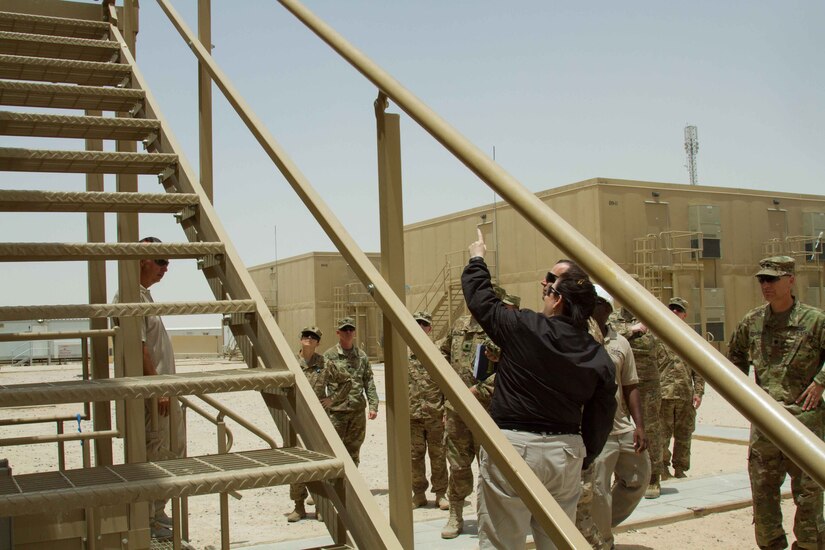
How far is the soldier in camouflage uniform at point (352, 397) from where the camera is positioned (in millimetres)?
8523

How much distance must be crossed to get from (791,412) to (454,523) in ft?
Answer: 8.80

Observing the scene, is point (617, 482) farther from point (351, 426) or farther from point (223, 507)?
point (351, 426)

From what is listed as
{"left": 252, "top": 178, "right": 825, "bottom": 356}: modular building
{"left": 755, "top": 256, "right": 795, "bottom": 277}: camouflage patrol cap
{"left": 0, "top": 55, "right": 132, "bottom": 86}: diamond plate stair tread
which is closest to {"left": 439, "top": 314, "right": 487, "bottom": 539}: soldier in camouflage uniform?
{"left": 755, "top": 256, "right": 795, "bottom": 277}: camouflage patrol cap

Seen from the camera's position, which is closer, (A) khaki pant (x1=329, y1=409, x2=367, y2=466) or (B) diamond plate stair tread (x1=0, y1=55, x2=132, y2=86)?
(B) diamond plate stair tread (x1=0, y1=55, x2=132, y2=86)

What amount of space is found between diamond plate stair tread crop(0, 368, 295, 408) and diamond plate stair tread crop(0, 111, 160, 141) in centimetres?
169

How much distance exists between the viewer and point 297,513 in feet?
26.2

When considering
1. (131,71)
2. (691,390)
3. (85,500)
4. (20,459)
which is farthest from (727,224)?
(85,500)

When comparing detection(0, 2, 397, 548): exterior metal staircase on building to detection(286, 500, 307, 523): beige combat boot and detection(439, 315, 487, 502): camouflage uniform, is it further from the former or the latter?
detection(286, 500, 307, 523): beige combat boot

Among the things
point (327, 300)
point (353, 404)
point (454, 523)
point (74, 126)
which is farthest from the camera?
point (327, 300)

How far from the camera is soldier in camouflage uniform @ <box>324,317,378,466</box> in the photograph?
8.52 meters

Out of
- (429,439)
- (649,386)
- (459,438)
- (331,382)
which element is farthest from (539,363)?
(331,382)

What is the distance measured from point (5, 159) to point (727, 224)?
2487 centimetres

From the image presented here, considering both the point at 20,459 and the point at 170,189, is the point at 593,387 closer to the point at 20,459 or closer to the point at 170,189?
the point at 170,189

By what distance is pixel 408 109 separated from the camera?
94.0 inches
